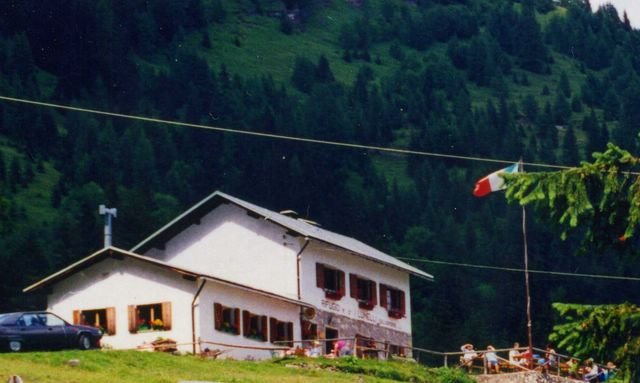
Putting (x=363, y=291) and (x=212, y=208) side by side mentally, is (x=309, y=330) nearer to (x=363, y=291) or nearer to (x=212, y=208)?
(x=363, y=291)

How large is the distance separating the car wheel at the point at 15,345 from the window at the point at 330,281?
19.4 m

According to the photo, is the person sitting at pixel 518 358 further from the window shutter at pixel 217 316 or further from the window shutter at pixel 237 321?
the window shutter at pixel 217 316

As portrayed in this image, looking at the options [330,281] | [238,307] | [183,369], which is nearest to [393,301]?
[330,281]

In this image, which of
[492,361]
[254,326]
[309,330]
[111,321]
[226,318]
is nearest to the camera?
[492,361]

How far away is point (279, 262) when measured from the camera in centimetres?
6319

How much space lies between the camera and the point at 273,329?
60125mm

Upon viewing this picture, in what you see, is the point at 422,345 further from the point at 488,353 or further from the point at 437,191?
the point at 437,191

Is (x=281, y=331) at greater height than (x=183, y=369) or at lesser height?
greater

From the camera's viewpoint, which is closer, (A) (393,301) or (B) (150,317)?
(B) (150,317)

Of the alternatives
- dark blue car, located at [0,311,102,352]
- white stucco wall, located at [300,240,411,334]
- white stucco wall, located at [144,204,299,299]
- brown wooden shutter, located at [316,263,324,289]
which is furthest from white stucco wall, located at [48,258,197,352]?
brown wooden shutter, located at [316,263,324,289]

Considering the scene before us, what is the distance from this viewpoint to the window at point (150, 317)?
55719 mm

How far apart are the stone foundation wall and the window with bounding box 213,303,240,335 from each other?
20.1 ft

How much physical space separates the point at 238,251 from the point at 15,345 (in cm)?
1892

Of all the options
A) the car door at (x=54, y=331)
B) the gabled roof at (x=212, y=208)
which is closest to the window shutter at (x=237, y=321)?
the gabled roof at (x=212, y=208)
